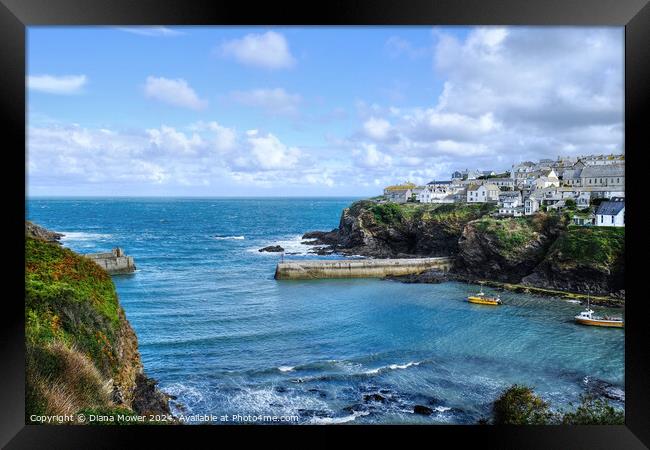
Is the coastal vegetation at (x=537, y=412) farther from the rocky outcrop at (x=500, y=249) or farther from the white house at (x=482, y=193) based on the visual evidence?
the white house at (x=482, y=193)

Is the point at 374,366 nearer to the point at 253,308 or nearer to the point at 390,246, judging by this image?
the point at 253,308

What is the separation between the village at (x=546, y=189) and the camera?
5605mm

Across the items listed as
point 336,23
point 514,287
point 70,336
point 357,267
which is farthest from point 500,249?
point 70,336

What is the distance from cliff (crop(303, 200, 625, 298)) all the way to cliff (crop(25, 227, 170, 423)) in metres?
4.55

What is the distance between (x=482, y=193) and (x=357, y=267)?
320 centimetres

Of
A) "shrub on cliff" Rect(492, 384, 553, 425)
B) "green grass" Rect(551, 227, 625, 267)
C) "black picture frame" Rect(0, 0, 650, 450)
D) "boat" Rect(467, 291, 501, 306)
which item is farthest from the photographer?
"boat" Rect(467, 291, 501, 306)

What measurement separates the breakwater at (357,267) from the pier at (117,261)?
2.49 m

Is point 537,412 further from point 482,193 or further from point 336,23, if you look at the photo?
point 482,193

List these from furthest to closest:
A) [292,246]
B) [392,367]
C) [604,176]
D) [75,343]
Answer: [292,246], [604,176], [392,367], [75,343]

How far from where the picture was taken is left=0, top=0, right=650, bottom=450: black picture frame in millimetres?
3234

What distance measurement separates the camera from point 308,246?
8.45 metres

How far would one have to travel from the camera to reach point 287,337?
5.93 meters

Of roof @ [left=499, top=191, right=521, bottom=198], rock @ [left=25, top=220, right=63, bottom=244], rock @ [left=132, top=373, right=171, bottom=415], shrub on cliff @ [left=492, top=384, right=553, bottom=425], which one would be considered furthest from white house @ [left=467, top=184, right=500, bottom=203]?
rock @ [left=25, top=220, right=63, bottom=244]

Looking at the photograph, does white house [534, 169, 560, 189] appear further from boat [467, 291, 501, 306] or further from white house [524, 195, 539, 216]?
boat [467, 291, 501, 306]
